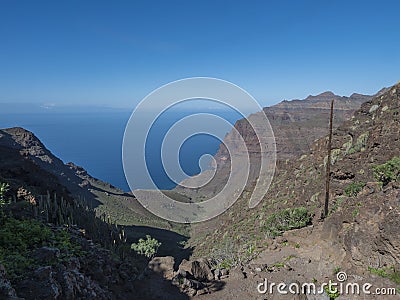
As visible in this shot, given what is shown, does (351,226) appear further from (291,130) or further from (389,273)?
(291,130)

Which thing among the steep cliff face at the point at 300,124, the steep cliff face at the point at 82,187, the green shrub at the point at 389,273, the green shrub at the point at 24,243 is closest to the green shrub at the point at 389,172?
the green shrub at the point at 389,273

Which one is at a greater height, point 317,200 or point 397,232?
point 397,232

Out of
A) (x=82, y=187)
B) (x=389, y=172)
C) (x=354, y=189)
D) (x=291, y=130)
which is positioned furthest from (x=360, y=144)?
(x=291, y=130)

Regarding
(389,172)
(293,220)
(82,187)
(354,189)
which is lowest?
(82,187)

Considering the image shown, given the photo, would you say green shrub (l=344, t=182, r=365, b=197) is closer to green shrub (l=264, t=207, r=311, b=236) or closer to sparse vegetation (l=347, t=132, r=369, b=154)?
green shrub (l=264, t=207, r=311, b=236)

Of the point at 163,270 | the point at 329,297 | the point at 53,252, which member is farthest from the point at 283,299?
the point at 53,252

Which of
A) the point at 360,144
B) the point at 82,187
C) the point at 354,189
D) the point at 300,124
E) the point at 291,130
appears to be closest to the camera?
the point at 354,189

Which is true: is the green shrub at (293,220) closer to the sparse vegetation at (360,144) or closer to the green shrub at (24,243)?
the sparse vegetation at (360,144)

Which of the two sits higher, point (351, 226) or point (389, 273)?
point (351, 226)

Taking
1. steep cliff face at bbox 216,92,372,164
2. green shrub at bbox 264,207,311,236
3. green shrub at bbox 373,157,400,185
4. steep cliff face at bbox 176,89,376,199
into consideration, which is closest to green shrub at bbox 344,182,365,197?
green shrub at bbox 373,157,400,185

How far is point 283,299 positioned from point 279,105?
117820 mm

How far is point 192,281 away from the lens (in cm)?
1030

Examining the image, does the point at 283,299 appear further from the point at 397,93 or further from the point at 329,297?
the point at 397,93

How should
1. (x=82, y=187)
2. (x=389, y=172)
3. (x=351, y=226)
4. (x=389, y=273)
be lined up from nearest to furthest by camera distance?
(x=389, y=273) → (x=351, y=226) → (x=389, y=172) → (x=82, y=187)
